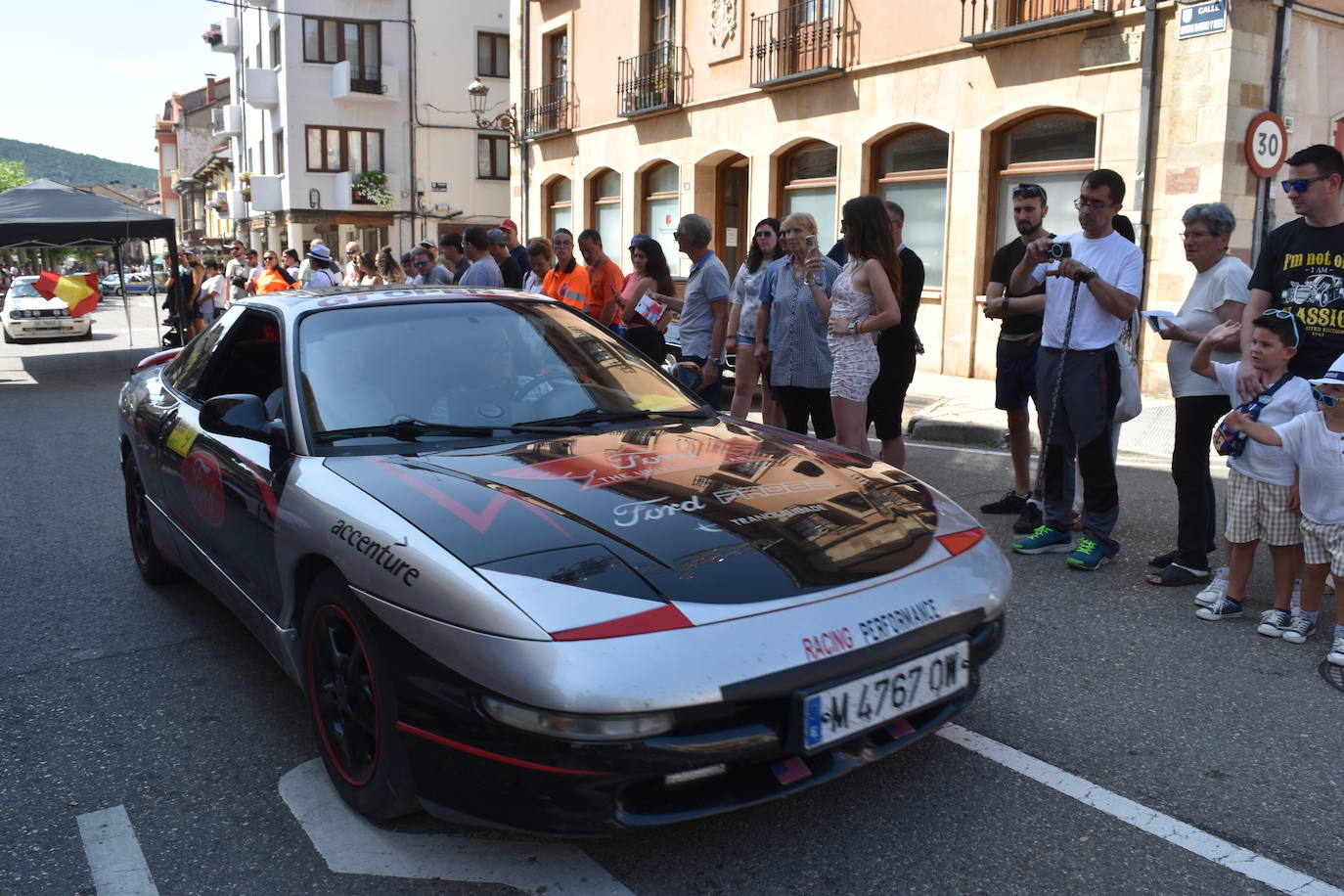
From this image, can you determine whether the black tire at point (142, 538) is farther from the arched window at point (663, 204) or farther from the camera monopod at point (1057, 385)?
the arched window at point (663, 204)

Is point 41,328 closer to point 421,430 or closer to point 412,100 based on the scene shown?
point 412,100

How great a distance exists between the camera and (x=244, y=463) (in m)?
3.62

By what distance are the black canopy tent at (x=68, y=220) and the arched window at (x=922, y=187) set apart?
36.0 ft

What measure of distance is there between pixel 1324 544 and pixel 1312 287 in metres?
1.12

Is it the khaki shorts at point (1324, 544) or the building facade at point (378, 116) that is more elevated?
the building facade at point (378, 116)

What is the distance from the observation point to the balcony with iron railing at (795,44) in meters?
16.2

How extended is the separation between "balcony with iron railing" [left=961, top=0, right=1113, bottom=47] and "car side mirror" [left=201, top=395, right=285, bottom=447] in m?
11.6

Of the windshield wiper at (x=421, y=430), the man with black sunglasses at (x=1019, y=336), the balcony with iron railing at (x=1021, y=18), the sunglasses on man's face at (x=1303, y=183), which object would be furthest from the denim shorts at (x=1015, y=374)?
the balcony with iron railing at (x=1021, y=18)

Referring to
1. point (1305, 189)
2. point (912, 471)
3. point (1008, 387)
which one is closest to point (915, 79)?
point (912, 471)

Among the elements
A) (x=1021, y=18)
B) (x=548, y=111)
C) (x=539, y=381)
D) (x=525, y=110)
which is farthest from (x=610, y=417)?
(x=525, y=110)

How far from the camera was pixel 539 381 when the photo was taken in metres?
3.86

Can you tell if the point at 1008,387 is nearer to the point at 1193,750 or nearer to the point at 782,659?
the point at 1193,750

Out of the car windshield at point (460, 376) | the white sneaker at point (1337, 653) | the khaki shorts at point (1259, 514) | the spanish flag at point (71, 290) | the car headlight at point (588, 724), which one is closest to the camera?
the car headlight at point (588, 724)

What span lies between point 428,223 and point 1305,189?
37.4 m
